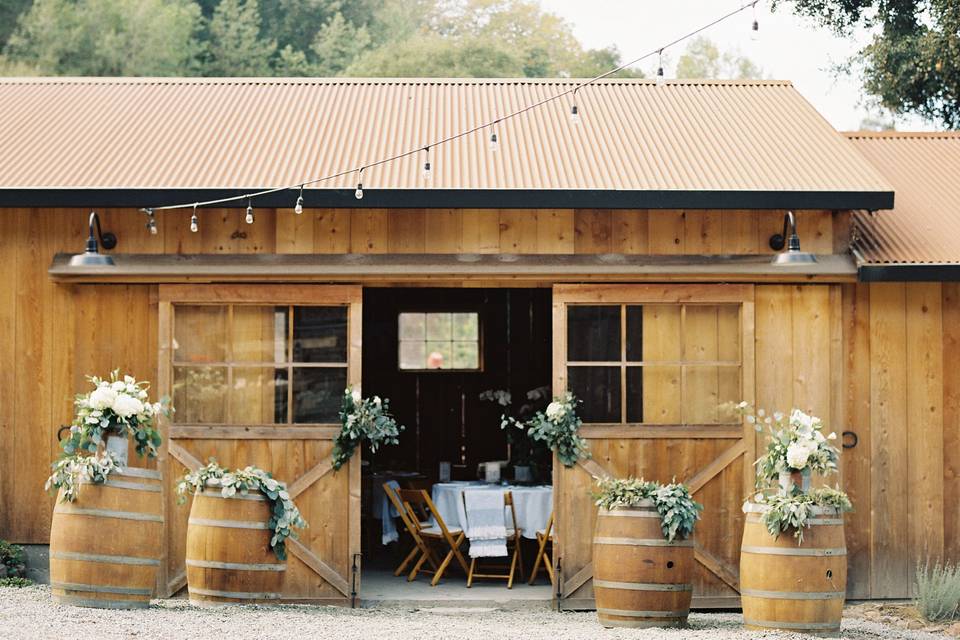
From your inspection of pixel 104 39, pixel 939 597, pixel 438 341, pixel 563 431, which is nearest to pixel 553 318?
pixel 563 431

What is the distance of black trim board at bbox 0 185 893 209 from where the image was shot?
8.00 meters

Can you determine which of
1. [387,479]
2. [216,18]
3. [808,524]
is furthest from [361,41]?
[808,524]

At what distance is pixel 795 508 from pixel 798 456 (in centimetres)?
32

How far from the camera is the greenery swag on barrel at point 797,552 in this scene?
6.88 metres

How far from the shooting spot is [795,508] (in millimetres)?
6914

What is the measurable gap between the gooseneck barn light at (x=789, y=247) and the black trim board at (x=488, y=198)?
0.19 metres

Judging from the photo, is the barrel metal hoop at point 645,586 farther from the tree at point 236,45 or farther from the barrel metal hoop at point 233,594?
the tree at point 236,45

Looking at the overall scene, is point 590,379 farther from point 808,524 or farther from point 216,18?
point 216,18

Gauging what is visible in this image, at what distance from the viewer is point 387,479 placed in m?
11.3

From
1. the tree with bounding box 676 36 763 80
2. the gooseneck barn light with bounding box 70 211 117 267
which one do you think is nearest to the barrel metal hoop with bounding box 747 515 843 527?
the gooseneck barn light with bounding box 70 211 117 267

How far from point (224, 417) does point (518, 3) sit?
35047mm

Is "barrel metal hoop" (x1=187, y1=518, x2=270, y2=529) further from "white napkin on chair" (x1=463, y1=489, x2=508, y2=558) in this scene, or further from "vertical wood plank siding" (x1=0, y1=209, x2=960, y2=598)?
"white napkin on chair" (x1=463, y1=489, x2=508, y2=558)

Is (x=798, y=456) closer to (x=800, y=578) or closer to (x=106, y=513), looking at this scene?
(x=800, y=578)

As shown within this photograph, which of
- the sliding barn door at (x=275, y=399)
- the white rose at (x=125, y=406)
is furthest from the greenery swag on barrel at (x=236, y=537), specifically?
the sliding barn door at (x=275, y=399)
